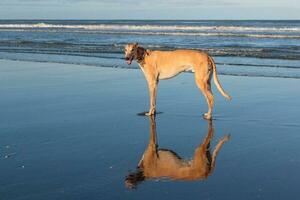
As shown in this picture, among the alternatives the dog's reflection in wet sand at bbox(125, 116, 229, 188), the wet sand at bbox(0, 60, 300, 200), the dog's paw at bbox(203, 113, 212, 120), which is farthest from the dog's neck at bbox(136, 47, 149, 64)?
the dog's reflection in wet sand at bbox(125, 116, 229, 188)

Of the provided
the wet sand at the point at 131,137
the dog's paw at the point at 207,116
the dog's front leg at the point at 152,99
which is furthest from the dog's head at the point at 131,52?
the dog's paw at the point at 207,116

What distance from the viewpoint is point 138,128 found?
862 cm

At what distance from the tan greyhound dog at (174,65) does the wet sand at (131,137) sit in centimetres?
45

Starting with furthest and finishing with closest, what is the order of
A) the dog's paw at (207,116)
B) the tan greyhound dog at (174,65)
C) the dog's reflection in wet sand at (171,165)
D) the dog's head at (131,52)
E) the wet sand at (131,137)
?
the dog's head at (131,52) < the tan greyhound dog at (174,65) < the dog's paw at (207,116) < the dog's reflection in wet sand at (171,165) < the wet sand at (131,137)

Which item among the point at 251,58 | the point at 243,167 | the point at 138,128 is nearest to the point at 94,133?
the point at 138,128

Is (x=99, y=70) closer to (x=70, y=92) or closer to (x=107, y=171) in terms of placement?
(x=70, y=92)

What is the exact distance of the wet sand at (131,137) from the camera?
18.2ft

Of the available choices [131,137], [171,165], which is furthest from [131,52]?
[171,165]

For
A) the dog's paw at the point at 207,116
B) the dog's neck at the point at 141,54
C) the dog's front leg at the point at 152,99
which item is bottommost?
the dog's paw at the point at 207,116

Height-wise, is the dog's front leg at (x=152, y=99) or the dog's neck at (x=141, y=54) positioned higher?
the dog's neck at (x=141, y=54)

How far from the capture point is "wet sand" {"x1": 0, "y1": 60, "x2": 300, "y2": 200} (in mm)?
5555

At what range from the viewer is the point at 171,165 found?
6.39 metres

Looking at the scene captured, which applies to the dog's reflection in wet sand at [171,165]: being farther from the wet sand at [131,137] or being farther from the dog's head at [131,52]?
the dog's head at [131,52]

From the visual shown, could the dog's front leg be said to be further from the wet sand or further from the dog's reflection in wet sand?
the dog's reflection in wet sand
